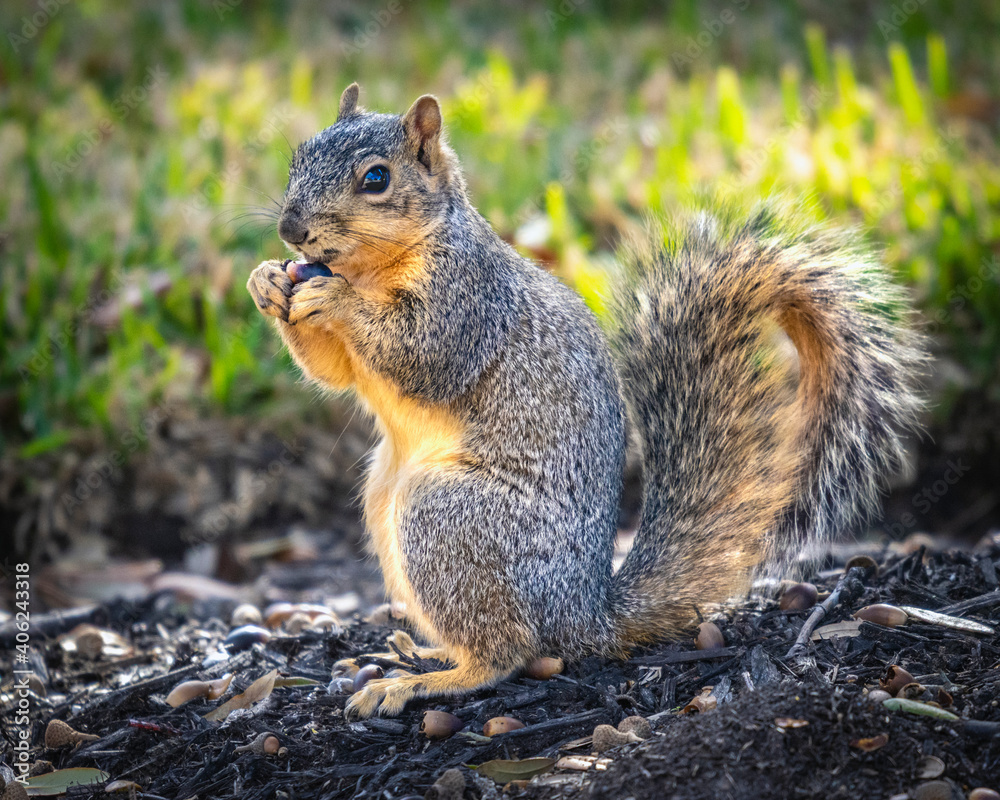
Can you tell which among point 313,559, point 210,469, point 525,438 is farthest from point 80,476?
point 525,438

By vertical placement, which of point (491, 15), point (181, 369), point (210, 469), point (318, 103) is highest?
point (491, 15)

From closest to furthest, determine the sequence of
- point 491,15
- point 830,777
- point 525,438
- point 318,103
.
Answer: point 830,777, point 525,438, point 318,103, point 491,15

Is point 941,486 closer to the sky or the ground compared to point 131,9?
closer to the ground

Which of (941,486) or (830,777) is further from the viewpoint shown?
(941,486)

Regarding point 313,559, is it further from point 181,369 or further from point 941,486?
point 941,486

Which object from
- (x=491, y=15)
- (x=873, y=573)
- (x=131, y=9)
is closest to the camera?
(x=873, y=573)

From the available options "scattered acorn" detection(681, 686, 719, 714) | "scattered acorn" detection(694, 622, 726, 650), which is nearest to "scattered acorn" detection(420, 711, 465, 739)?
"scattered acorn" detection(681, 686, 719, 714)

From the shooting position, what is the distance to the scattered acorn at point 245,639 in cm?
247

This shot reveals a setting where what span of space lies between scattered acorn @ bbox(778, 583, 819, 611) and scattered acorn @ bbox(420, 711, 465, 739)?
852 mm

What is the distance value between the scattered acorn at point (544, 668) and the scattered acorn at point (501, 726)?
21cm

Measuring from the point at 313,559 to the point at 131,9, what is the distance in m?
4.40

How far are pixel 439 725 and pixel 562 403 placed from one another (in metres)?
0.75

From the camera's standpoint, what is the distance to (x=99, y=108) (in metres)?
4.95

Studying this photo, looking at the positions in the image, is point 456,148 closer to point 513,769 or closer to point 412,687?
point 412,687
